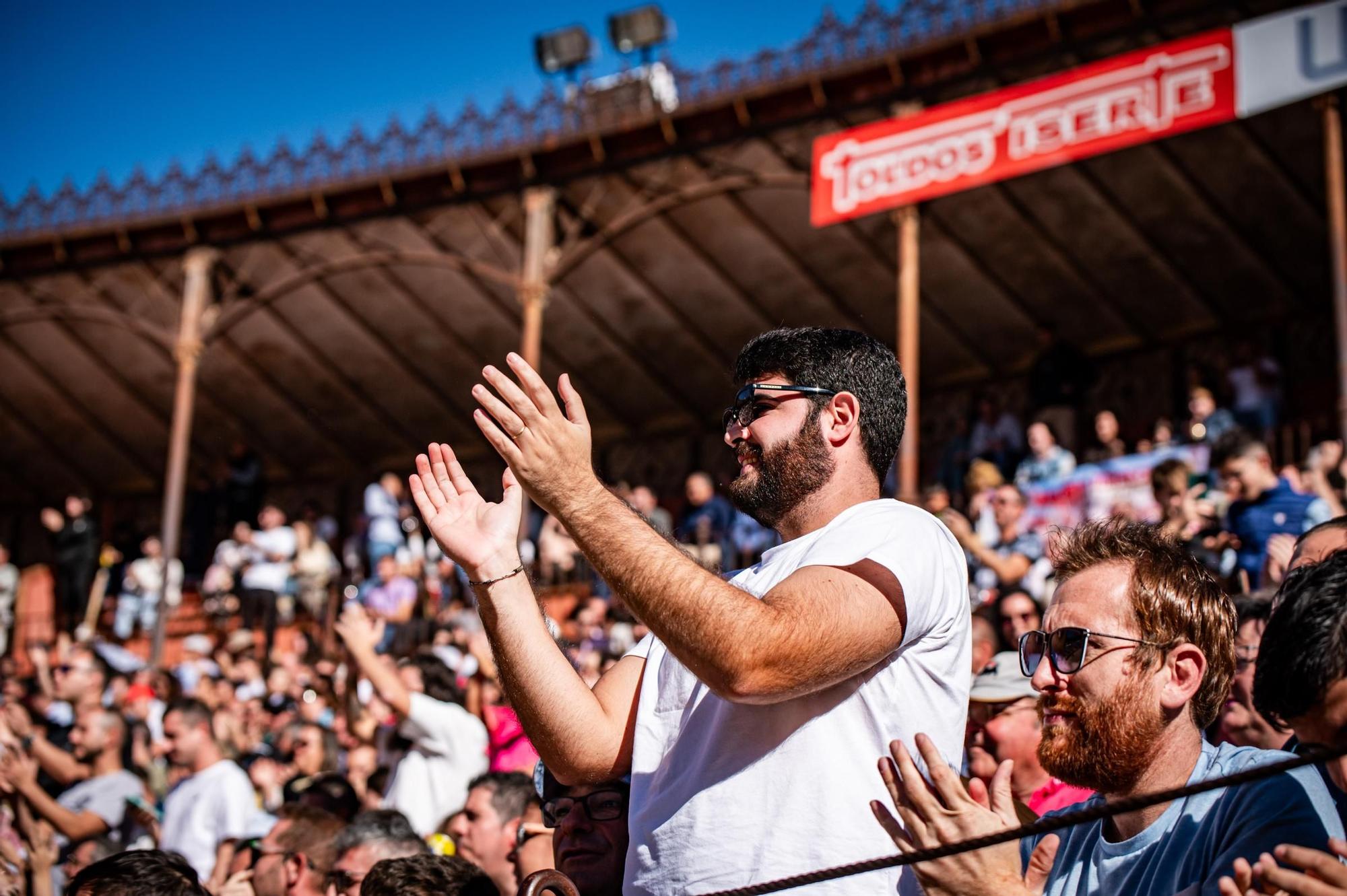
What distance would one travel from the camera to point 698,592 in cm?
210

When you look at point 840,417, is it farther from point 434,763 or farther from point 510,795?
point 434,763

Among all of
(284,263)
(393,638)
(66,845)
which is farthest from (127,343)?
(66,845)

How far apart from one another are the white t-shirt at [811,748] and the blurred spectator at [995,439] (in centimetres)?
1009

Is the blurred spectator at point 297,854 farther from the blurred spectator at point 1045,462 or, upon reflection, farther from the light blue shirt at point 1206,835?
the blurred spectator at point 1045,462

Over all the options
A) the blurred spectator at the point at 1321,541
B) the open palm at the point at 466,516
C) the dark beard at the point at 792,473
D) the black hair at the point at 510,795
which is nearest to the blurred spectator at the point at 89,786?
the black hair at the point at 510,795

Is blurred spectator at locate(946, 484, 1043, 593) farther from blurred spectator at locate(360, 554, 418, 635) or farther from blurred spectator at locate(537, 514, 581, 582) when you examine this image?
blurred spectator at locate(537, 514, 581, 582)

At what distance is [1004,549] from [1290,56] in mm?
4056

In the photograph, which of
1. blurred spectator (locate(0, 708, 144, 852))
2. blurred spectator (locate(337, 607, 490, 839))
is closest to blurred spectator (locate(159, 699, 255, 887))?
blurred spectator (locate(0, 708, 144, 852))

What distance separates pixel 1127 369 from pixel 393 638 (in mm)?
8516

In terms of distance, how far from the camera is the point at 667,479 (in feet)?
54.2

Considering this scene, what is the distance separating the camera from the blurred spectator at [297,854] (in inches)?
171

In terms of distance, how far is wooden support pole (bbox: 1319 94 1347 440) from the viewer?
349 inches

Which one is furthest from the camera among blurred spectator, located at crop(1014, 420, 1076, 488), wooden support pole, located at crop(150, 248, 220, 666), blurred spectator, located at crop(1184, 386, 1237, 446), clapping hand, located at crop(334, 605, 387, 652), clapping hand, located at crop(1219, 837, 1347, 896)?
wooden support pole, located at crop(150, 248, 220, 666)

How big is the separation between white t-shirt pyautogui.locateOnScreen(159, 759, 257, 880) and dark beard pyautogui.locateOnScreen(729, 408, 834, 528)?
13.2 feet
